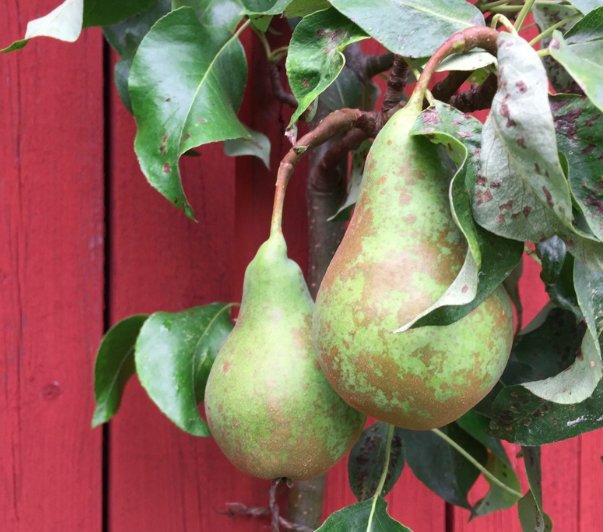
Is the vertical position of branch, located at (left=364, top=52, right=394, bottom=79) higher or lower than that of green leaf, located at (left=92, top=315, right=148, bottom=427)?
higher

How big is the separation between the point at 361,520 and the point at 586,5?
0.43m

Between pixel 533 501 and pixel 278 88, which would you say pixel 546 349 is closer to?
pixel 533 501

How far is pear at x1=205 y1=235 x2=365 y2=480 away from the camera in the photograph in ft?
1.62

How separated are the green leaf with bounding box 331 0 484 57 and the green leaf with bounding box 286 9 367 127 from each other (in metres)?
0.01

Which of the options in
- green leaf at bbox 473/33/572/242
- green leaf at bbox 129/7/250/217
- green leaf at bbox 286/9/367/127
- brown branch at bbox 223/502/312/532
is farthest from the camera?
brown branch at bbox 223/502/312/532

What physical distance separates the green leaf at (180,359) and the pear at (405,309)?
0.66 ft

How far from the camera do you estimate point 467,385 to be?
0.42 meters

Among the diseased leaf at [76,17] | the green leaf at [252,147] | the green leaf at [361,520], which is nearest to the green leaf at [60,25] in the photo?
the diseased leaf at [76,17]

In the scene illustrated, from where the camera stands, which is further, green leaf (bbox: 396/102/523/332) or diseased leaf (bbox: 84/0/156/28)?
diseased leaf (bbox: 84/0/156/28)

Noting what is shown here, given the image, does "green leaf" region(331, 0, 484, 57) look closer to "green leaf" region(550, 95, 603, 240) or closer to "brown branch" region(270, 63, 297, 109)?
"green leaf" region(550, 95, 603, 240)

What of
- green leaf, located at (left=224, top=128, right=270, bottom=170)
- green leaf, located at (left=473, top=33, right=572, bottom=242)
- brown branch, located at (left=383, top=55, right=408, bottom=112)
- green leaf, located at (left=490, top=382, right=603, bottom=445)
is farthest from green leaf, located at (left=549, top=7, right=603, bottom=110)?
green leaf, located at (left=224, top=128, right=270, bottom=170)

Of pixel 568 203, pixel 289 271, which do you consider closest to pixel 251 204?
pixel 289 271

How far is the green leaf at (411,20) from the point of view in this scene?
0.47 m

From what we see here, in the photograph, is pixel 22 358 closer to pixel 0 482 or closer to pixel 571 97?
pixel 0 482
